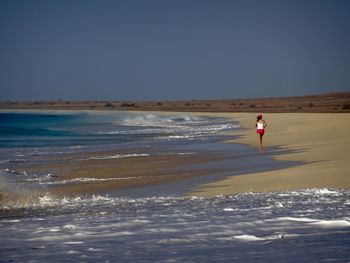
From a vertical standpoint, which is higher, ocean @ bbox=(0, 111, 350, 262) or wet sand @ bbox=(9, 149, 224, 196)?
ocean @ bbox=(0, 111, 350, 262)

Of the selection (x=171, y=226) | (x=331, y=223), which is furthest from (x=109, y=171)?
(x=331, y=223)

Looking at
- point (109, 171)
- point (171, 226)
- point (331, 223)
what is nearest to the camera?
point (331, 223)

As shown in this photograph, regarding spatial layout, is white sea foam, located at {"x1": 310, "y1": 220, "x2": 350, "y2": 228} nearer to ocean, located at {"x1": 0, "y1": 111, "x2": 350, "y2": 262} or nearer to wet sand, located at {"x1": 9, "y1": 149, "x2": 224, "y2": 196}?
ocean, located at {"x1": 0, "y1": 111, "x2": 350, "y2": 262}

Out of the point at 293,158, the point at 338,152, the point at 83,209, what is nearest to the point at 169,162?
the point at 293,158

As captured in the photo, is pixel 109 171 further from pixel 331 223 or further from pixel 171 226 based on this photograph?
pixel 331 223

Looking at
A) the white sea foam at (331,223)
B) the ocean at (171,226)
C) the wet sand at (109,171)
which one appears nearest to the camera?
the ocean at (171,226)

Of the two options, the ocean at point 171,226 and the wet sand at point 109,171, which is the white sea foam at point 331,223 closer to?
the ocean at point 171,226

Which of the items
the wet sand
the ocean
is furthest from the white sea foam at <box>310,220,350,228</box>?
the wet sand

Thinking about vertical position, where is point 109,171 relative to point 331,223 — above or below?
below

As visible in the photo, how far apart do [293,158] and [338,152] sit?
4.61 ft

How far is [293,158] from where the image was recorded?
699 inches

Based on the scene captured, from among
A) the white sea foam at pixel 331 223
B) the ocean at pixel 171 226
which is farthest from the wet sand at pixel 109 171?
the white sea foam at pixel 331 223

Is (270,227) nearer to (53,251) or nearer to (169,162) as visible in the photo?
(53,251)

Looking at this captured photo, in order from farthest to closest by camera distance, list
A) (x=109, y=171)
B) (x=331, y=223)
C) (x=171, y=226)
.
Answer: (x=109, y=171), (x=171, y=226), (x=331, y=223)
